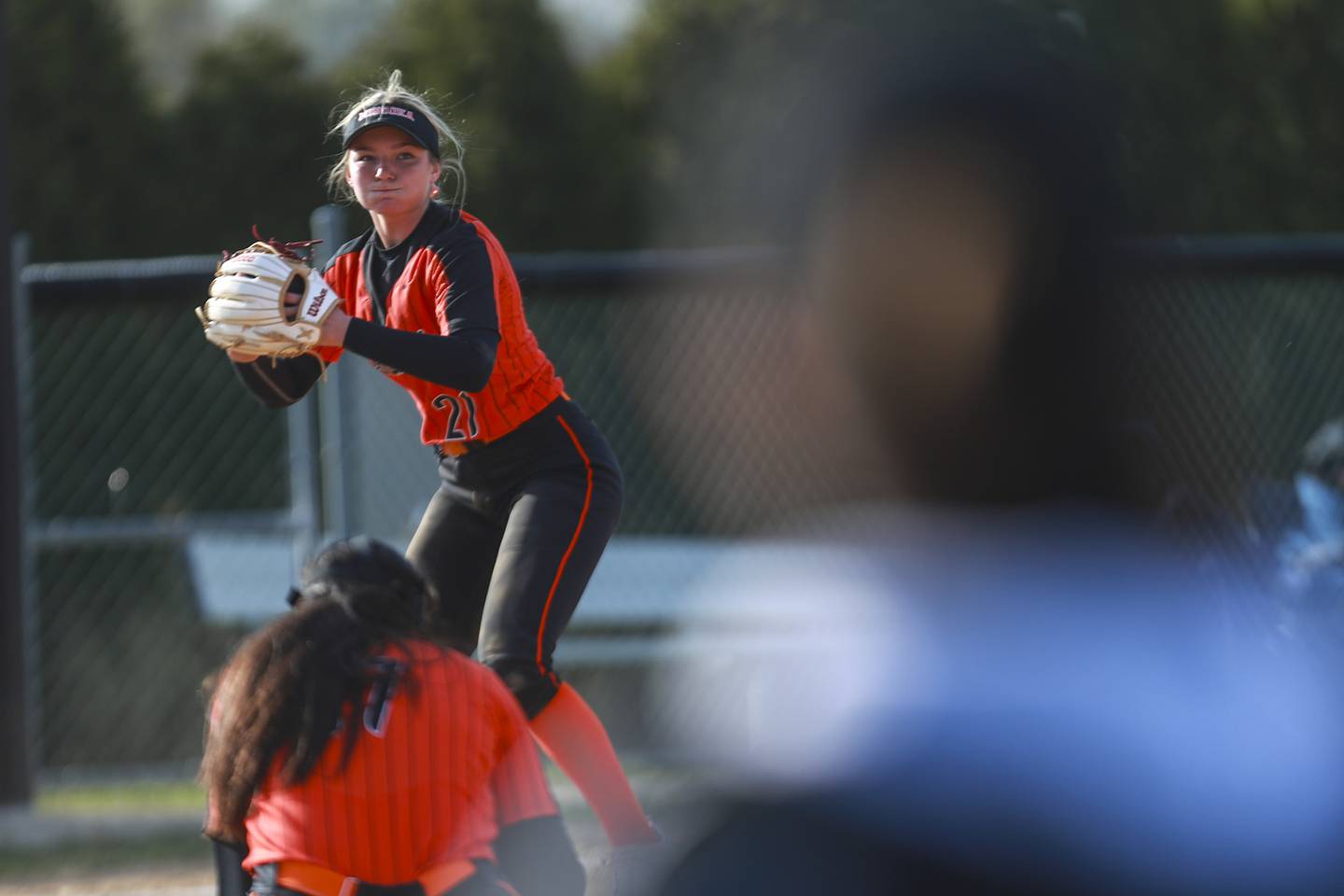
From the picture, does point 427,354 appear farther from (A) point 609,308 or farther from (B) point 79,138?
(B) point 79,138

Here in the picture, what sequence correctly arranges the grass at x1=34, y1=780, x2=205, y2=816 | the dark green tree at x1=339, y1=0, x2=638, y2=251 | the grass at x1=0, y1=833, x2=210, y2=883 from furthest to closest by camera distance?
the dark green tree at x1=339, y1=0, x2=638, y2=251
the grass at x1=34, y1=780, x2=205, y2=816
the grass at x1=0, y1=833, x2=210, y2=883

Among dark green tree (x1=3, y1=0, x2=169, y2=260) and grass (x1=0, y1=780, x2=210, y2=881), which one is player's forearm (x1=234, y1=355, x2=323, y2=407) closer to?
grass (x1=0, y1=780, x2=210, y2=881)

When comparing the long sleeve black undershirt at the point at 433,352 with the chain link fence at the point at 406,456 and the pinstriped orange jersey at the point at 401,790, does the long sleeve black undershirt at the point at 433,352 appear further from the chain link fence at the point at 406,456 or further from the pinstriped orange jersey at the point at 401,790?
the chain link fence at the point at 406,456

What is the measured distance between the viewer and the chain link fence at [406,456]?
17.9ft

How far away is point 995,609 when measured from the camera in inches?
37.3

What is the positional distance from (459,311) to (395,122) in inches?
15.2

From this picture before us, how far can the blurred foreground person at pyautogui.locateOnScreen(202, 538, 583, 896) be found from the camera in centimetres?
224

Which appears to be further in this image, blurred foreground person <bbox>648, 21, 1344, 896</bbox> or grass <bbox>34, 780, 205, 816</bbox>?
grass <bbox>34, 780, 205, 816</bbox>

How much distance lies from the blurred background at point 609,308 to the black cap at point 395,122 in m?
0.59

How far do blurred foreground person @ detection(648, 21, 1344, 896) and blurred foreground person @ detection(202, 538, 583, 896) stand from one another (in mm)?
1312

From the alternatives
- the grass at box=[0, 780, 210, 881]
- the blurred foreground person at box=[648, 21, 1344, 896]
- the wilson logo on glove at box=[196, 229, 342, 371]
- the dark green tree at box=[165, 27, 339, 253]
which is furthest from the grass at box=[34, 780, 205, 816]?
the dark green tree at box=[165, 27, 339, 253]

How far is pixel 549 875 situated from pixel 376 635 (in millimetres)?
462

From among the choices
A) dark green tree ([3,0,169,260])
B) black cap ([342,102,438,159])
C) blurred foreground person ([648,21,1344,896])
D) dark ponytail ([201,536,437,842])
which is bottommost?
blurred foreground person ([648,21,1344,896])

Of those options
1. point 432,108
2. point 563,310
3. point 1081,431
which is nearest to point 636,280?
point 563,310
